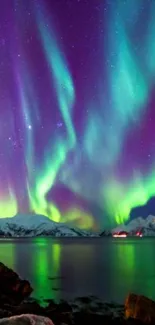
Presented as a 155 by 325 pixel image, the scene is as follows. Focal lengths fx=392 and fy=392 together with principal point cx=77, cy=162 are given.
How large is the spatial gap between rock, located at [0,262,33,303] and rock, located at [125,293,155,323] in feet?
34.2

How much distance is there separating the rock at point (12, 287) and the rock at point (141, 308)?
34.2 ft

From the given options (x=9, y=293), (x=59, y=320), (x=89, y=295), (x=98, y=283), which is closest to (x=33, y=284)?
(x=98, y=283)

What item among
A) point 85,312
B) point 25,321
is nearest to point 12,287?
point 85,312

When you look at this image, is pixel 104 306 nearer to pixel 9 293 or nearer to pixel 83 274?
pixel 9 293

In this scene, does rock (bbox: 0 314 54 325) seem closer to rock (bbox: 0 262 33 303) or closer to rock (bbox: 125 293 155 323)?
rock (bbox: 125 293 155 323)

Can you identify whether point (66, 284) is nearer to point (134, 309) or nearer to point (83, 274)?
point (83, 274)

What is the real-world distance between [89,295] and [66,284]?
25.6 ft

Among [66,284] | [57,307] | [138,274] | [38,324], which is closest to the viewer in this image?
[38,324]

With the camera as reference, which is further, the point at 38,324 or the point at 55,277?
the point at 55,277

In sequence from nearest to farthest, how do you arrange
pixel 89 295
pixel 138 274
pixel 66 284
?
pixel 89 295 → pixel 66 284 → pixel 138 274

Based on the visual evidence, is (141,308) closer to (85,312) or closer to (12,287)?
(85,312)

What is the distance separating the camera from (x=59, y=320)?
21234mm

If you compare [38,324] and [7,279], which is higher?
[7,279]

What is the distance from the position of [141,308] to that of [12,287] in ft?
44.7
